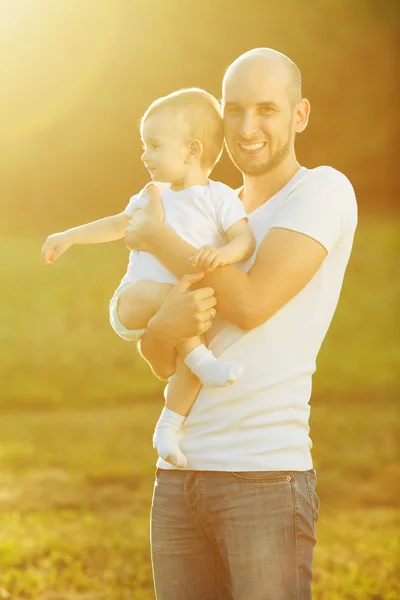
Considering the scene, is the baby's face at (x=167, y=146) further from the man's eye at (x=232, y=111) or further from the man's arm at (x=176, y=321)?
the man's arm at (x=176, y=321)

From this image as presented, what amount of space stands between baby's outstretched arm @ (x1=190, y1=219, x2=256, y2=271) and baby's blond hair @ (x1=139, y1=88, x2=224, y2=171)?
266mm

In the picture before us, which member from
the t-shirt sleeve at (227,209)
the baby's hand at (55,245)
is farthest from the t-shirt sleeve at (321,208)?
the baby's hand at (55,245)

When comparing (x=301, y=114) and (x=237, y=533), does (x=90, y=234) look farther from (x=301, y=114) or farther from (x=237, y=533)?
(x=237, y=533)

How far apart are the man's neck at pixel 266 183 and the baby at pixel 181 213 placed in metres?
0.09

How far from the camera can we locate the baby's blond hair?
106 inches

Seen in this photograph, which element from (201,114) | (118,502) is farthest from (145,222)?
(118,502)

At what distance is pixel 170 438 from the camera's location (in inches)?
102

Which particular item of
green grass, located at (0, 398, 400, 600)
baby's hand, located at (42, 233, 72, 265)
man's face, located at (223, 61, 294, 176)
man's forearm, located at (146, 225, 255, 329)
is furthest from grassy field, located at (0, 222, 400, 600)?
man's face, located at (223, 61, 294, 176)

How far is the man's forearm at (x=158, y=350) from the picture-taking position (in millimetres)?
2627

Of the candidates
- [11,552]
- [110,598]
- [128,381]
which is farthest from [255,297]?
[128,381]

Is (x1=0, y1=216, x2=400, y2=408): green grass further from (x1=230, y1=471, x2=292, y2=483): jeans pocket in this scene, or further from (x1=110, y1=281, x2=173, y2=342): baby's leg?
(x1=230, y1=471, x2=292, y2=483): jeans pocket

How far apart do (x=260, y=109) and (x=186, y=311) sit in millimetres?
647

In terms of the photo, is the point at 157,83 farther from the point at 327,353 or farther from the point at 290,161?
the point at 290,161

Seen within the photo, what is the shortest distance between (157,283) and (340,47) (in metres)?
14.2
